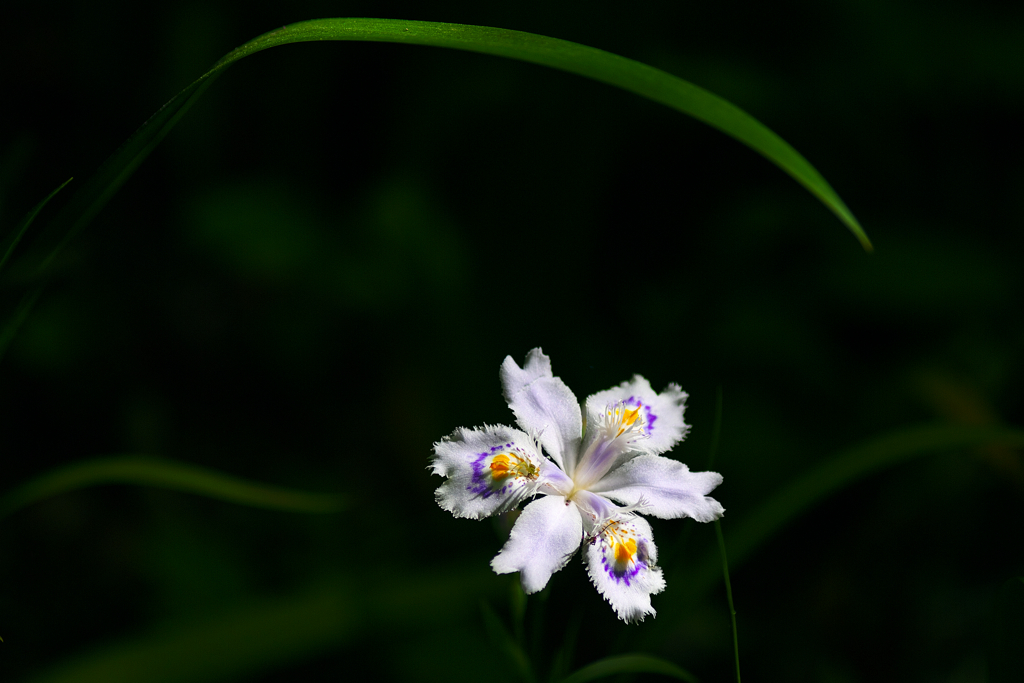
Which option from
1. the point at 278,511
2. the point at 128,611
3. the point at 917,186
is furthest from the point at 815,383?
the point at 128,611

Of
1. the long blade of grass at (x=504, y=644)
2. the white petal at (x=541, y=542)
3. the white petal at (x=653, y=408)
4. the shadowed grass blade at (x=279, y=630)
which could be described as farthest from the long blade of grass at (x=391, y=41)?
the shadowed grass blade at (x=279, y=630)

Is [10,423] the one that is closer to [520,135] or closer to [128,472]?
[128,472]

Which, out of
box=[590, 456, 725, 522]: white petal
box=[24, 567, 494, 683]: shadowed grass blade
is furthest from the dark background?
box=[590, 456, 725, 522]: white petal

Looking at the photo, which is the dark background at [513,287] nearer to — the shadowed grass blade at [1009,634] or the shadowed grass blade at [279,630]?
the shadowed grass blade at [279,630]

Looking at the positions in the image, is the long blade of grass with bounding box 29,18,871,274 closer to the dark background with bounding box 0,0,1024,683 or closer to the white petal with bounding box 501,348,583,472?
the white petal with bounding box 501,348,583,472

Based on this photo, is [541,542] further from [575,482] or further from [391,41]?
[391,41]

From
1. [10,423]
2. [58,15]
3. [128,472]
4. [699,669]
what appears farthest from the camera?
[58,15]
